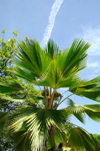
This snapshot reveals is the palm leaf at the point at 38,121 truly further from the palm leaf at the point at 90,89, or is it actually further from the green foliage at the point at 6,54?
the green foliage at the point at 6,54

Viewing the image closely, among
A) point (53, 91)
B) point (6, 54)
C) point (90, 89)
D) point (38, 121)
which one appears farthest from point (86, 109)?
point (6, 54)

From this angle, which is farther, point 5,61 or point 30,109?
point 5,61

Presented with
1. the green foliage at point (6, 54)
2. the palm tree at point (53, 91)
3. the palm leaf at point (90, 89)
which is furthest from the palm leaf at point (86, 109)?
the green foliage at point (6, 54)

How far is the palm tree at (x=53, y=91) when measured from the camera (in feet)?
13.7

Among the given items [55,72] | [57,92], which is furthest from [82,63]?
[55,72]

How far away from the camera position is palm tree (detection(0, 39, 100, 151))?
4180 millimetres

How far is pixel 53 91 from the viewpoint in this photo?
504 centimetres

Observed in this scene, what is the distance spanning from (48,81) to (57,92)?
102 cm

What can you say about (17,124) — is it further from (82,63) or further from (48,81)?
(82,63)

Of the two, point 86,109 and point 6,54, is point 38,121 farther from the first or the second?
point 6,54

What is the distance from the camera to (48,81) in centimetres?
430

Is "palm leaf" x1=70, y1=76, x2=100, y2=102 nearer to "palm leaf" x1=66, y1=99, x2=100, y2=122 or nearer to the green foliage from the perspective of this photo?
"palm leaf" x1=66, y1=99, x2=100, y2=122

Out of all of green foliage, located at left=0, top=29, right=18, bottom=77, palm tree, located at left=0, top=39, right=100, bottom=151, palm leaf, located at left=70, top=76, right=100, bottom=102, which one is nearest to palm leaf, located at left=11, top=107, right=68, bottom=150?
palm tree, located at left=0, top=39, right=100, bottom=151

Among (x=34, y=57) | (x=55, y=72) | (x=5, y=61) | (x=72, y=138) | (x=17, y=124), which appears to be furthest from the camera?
(x=5, y=61)
